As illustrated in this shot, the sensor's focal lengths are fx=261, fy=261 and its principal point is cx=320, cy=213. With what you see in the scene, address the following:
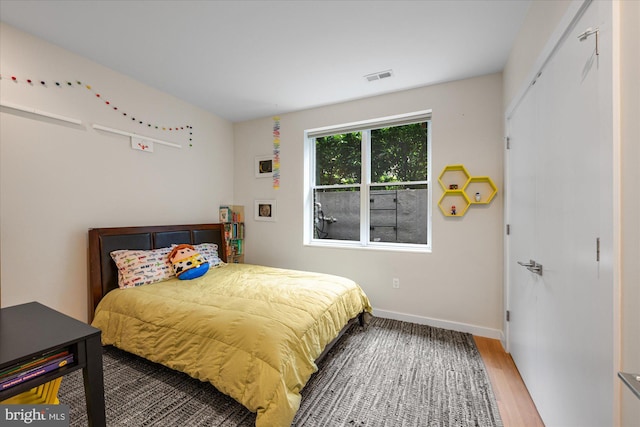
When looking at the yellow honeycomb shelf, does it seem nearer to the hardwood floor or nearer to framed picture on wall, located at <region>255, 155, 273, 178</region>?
the hardwood floor

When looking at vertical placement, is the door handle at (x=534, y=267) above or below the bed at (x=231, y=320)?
above

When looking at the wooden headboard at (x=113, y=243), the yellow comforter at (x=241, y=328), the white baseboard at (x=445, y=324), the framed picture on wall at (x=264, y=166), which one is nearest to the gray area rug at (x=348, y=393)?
the yellow comforter at (x=241, y=328)

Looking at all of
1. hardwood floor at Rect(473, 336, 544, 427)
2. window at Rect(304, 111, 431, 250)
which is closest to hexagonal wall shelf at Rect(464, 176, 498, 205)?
window at Rect(304, 111, 431, 250)

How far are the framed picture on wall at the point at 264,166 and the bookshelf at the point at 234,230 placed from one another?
0.64 meters

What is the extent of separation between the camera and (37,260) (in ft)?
7.06

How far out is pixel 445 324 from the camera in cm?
279

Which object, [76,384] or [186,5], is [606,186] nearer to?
[186,5]

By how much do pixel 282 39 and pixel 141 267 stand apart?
97.2 inches

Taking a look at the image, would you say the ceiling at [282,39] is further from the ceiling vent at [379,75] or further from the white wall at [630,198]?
the white wall at [630,198]

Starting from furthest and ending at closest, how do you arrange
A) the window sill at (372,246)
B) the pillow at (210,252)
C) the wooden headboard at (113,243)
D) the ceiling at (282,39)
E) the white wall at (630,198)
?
the pillow at (210,252)
the window sill at (372,246)
the wooden headboard at (113,243)
the ceiling at (282,39)
the white wall at (630,198)

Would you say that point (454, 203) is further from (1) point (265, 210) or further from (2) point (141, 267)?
(2) point (141, 267)

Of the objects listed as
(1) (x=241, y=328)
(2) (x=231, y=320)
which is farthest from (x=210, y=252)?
(1) (x=241, y=328)

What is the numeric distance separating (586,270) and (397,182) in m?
2.18

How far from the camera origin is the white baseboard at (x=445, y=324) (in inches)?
102
